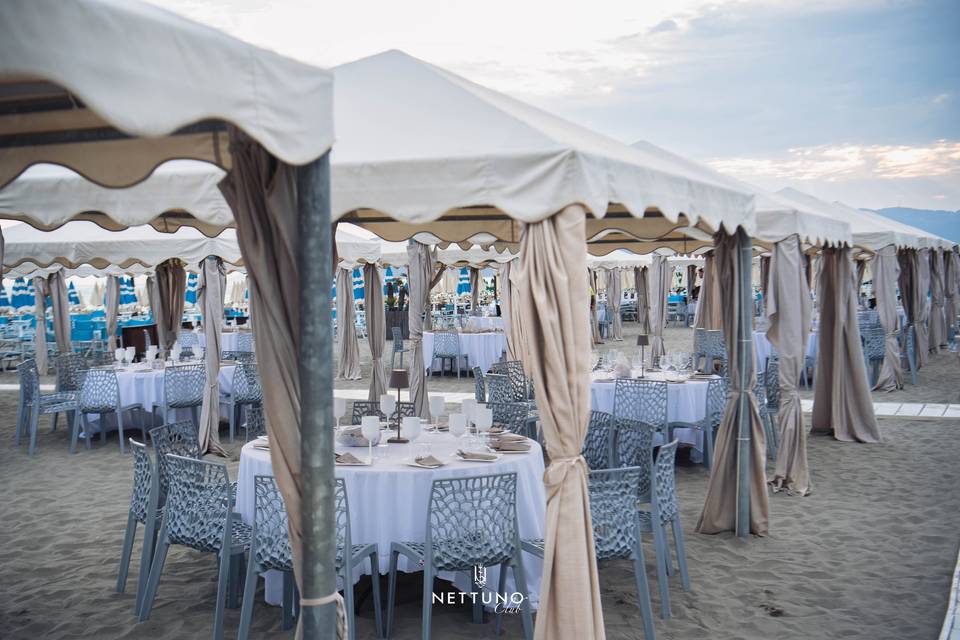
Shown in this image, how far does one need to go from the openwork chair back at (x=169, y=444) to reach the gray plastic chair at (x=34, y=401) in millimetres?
5153

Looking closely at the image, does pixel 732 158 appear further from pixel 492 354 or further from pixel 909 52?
pixel 492 354

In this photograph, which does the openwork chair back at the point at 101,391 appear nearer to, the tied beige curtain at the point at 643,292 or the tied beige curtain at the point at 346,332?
the tied beige curtain at the point at 346,332

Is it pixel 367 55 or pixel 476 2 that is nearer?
pixel 367 55

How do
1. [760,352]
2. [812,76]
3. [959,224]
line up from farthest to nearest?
[959,224]
[812,76]
[760,352]

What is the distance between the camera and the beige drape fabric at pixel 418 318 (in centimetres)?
1089

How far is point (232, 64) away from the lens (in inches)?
83.4

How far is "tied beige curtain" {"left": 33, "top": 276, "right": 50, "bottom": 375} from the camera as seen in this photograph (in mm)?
17797

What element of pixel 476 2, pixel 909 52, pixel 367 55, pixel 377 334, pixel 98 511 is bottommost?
pixel 98 511

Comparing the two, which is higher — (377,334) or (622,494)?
(377,334)

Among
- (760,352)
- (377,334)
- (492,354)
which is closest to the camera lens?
(377,334)

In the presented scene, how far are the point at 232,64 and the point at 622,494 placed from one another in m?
3.48

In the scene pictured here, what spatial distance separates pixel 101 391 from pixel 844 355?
978 cm

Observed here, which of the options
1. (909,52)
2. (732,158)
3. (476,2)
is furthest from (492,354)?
(909,52)

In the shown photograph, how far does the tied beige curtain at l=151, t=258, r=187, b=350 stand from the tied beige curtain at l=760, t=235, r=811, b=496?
8430mm
